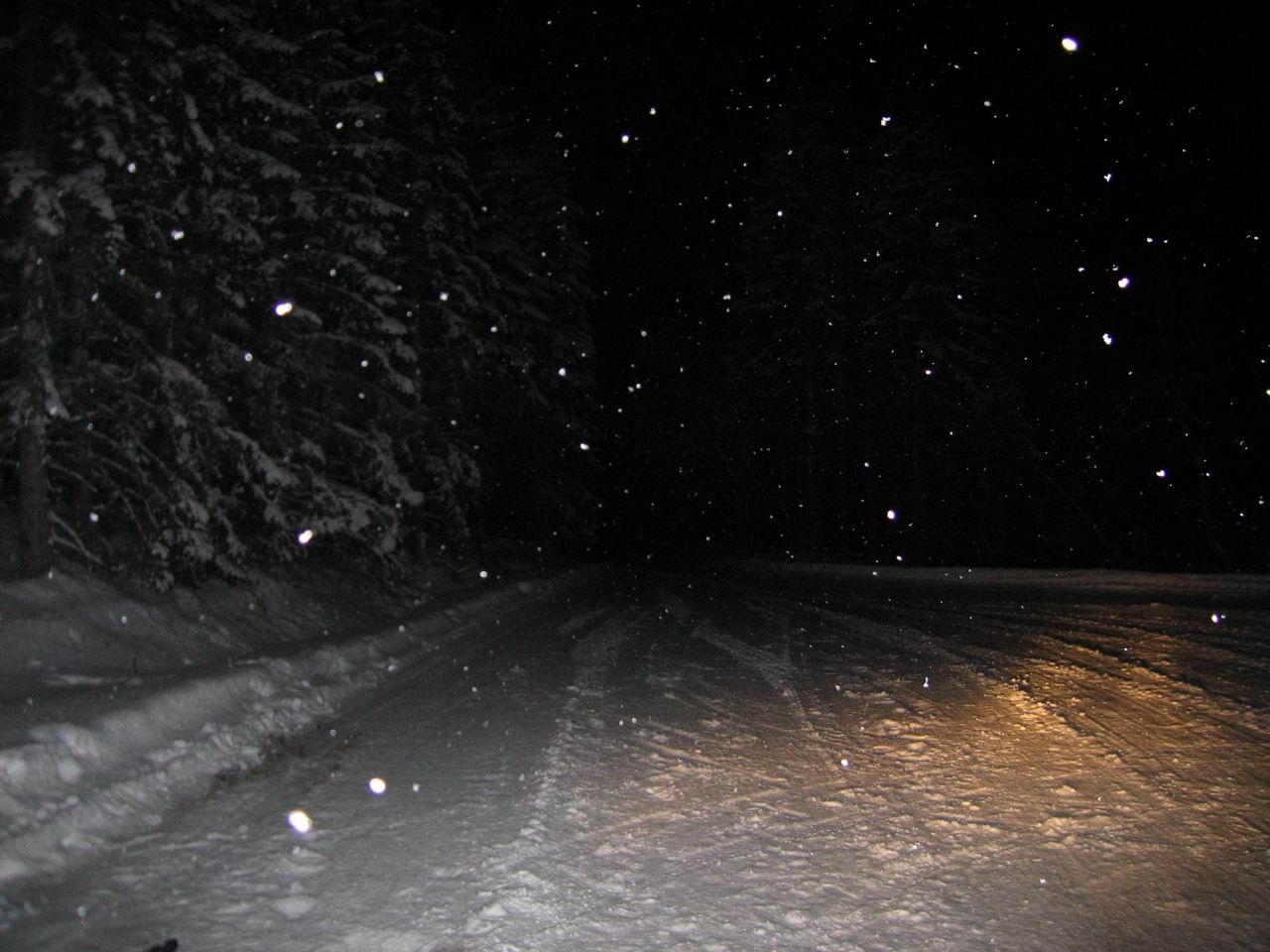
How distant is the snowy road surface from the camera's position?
425cm

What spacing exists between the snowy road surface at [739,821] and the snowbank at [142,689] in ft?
1.54

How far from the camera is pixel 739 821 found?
564 centimetres

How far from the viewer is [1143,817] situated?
551 centimetres

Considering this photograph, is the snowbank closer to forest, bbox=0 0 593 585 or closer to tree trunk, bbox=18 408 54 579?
tree trunk, bbox=18 408 54 579

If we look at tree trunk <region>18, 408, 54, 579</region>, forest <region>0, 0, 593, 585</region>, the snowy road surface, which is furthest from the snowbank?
forest <region>0, 0, 593, 585</region>

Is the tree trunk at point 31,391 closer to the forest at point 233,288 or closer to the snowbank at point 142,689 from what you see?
the forest at point 233,288

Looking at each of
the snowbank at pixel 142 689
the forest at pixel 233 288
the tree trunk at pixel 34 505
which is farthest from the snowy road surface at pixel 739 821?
the forest at pixel 233 288

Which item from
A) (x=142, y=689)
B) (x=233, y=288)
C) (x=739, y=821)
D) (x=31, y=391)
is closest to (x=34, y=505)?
(x=31, y=391)

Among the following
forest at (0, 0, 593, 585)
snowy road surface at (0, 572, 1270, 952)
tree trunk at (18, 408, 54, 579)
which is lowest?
snowy road surface at (0, 572, 1270, 952)

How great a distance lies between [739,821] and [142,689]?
20.4 ft

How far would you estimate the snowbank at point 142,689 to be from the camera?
5797 mm

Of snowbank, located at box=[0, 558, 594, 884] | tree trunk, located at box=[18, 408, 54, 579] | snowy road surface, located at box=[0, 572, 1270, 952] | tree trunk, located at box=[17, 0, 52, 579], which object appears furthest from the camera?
tree trunk, located at box=[18, 408, 54, 579]

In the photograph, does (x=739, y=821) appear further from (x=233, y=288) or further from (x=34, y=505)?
(x=233, y=288)

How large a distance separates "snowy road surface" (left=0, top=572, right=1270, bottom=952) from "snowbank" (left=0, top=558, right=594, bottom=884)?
47 centimetres
